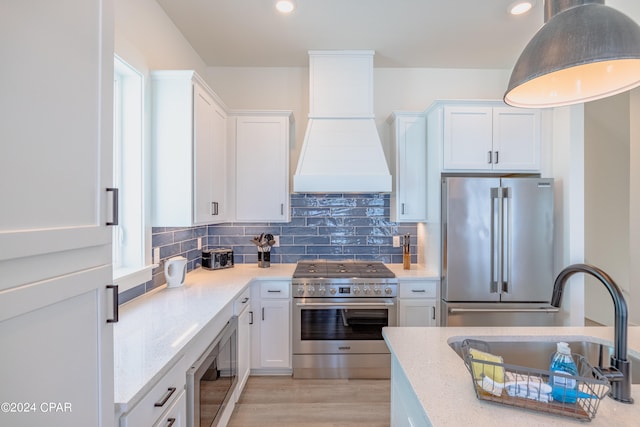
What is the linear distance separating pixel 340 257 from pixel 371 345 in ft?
3.07

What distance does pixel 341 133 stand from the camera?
9.31 feet

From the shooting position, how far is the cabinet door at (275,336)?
8.73ft

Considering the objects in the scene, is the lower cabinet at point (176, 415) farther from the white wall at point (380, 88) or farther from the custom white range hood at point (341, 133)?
the white wall at point (380, 88)

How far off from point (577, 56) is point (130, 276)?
2.27 meters

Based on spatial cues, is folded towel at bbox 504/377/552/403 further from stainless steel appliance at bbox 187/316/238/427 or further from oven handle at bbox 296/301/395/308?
oven handle at bbox 296/301/395/308

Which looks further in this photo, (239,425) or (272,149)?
(272,149)

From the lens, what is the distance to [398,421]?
1.27 meters

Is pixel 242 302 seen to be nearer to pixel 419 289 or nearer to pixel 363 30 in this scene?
pixel 419 289

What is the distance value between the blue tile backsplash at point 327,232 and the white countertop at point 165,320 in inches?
16.9

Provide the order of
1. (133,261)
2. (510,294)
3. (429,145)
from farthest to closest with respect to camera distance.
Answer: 1. (429,145)
2. (510,294)
3. (133,261)

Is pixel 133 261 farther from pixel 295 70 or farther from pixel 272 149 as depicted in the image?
pixel 295 70

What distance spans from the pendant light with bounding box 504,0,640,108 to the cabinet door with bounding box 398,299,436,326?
1887 mm

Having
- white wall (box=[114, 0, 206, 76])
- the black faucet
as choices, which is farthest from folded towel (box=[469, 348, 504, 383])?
white wall (box=[114, 0, 206, 76])

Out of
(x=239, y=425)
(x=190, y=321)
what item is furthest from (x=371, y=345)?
(x=190, y=321)
